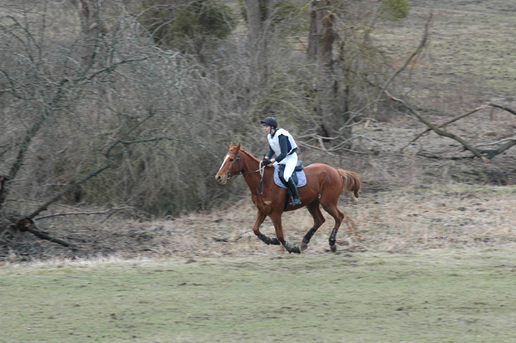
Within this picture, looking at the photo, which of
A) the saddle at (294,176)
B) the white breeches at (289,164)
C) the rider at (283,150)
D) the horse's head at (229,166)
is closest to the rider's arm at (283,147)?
the rider at (283,150)

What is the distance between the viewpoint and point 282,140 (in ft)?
33.3

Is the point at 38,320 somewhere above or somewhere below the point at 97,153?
below

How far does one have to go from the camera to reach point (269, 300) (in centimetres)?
765

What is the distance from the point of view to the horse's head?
9930 mm

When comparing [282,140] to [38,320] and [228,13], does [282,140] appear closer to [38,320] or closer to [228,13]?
[38,320]

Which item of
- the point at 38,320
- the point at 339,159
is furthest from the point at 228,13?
the point at 38,320

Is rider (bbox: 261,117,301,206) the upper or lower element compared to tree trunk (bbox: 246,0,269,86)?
lower

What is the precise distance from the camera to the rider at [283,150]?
10.1 meters

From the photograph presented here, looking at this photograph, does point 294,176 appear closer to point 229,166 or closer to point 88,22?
point 229,166

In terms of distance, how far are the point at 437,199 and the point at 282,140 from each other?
22.6ft

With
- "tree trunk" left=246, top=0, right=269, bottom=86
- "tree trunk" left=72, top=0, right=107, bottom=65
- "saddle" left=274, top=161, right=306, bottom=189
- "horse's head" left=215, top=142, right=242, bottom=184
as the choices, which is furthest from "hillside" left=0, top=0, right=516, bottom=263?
"tree trunk" left=72, top=0, right=107, bottom=65

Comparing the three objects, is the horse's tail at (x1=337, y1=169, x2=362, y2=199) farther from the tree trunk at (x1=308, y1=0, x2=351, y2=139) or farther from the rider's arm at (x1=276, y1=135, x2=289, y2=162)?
the tree trunk at (x1=308, y1=0, x2=351, y2=139)

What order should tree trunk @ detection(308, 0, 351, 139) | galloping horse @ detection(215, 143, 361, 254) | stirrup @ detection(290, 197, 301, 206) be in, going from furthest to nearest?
tree trunk @ detection(308, 0, 351, 139), stirrup @ detection(290, 197, 301, 206), galloping horse @ detection(215, 143, 361, 254)

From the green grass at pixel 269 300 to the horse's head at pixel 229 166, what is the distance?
139cm
